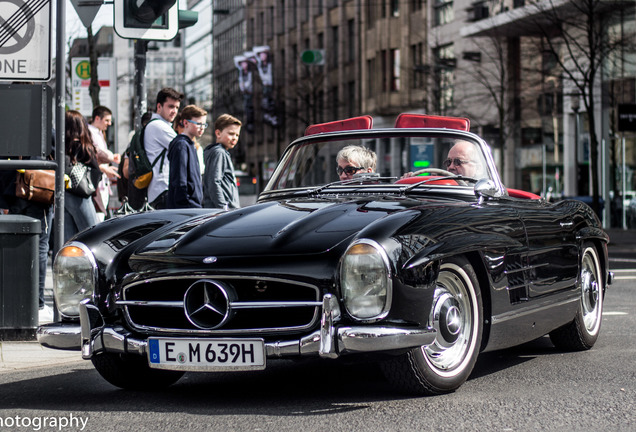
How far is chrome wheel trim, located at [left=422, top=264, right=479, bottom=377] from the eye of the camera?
5.27 m

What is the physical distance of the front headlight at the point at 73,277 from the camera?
5.55 metres

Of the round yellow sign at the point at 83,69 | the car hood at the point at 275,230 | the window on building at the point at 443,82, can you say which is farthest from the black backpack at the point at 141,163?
the window on building at the point at 443,82

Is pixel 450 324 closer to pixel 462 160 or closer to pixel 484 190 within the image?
pixel 484 190

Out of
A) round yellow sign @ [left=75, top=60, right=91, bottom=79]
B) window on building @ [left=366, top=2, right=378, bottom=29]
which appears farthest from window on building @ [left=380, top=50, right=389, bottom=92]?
round yellow sign @ [left=75, top=60, right=91, bottom=79]

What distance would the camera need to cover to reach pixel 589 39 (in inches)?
993

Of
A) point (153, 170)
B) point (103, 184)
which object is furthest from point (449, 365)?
point (103, 184)

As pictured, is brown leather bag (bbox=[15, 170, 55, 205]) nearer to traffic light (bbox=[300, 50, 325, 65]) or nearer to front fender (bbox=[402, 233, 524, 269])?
front fender (bbox=[402, 233, 524, 269])

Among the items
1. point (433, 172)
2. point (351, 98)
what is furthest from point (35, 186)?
point (351, 98)

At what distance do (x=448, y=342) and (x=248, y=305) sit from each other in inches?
41.0

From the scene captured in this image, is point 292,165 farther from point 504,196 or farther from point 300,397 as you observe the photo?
point 300,397

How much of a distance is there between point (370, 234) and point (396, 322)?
416mm

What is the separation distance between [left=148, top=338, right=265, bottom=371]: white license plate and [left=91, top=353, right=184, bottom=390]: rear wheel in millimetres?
628

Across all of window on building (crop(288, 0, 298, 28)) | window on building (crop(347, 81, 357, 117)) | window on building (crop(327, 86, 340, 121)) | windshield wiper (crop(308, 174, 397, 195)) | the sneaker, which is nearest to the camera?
windshield wiper (crop(308, 174, 397, 195))

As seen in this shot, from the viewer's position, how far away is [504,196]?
6.50 m
